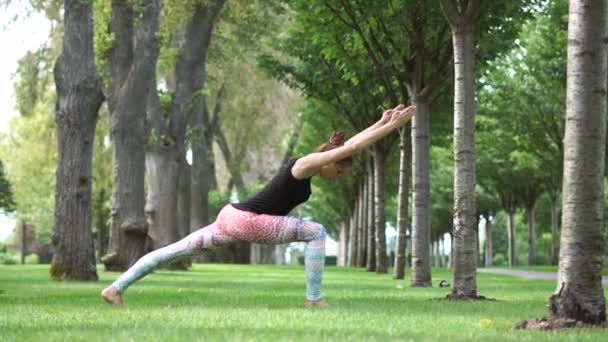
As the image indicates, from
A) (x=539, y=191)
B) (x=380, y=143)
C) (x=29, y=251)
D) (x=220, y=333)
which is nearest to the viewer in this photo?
(x=220, y=333)

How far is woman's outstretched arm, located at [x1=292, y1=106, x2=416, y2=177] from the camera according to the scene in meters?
9.78

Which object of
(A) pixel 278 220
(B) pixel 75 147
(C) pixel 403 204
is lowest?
(A) pixel 278 220

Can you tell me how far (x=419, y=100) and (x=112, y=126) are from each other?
9617mm

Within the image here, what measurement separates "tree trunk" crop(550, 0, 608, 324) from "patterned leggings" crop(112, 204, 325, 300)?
2.56m

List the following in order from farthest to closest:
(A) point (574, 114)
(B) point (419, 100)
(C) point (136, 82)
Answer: (C) point (136, 82), (B) point (419, 100), (A) point (574, 114)

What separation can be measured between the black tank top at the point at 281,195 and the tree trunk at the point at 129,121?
16129 millimetres

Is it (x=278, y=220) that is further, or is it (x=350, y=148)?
(x=278, y=220)

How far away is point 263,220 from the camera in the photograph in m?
10.2

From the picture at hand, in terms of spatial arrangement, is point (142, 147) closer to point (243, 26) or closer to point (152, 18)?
point (152, 18)

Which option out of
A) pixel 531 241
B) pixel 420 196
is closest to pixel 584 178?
pixel 420 196

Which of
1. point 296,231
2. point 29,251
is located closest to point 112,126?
point 296,231

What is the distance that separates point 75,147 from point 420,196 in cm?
638

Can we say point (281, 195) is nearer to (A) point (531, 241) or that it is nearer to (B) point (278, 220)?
(B) point (278, 220)

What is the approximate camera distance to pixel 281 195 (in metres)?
10.3
